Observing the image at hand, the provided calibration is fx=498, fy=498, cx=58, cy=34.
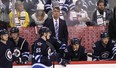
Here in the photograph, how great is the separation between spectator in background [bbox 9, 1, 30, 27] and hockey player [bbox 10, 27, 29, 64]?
0.60 metres

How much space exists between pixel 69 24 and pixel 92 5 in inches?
23.0

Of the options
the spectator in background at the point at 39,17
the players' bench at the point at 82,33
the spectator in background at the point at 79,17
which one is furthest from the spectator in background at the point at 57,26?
the spectator in background at the point at 79,17

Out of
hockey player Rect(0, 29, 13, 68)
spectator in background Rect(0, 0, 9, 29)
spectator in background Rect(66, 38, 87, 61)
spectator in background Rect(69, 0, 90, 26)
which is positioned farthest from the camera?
spectator in background Rect(69, 0, 90, 26)

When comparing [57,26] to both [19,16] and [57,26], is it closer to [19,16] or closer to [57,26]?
[57,26]

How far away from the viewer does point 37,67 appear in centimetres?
786

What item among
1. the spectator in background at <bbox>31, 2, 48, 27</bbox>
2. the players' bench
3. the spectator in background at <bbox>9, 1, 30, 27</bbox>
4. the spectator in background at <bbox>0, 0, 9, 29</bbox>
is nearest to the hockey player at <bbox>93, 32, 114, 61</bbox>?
the players' bench

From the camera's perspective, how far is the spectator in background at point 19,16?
9.25m

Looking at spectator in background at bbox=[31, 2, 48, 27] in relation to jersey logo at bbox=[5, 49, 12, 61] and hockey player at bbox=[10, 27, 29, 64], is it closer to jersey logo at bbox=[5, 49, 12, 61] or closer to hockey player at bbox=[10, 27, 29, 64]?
hockey player at bbox=[10, 27, 29, 64]

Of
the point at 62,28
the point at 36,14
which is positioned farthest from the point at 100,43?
the point at 36,14

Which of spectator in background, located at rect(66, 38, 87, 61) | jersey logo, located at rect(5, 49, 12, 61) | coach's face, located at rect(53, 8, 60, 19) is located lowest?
spectator in background, located at rect(66, 38, 87, 61)

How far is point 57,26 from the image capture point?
9062mm

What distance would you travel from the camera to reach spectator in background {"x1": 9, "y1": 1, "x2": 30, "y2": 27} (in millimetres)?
9250

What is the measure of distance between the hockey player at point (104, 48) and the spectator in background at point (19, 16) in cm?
147

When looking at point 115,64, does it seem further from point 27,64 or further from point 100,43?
point 27,64
